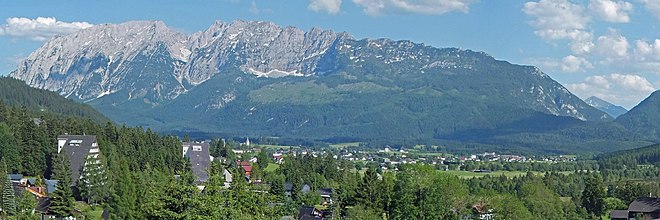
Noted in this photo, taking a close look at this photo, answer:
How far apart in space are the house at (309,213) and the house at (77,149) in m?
19.6

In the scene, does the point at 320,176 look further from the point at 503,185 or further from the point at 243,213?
the point at 243,213

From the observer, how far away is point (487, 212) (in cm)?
7150

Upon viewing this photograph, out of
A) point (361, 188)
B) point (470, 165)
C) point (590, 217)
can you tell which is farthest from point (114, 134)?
point (470, 165)

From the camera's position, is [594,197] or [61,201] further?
[594,197]

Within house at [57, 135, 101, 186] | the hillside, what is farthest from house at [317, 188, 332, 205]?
the hillside

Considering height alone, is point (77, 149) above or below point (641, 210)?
above

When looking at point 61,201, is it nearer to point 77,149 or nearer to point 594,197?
point 77,149

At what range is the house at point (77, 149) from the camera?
78.4 meters

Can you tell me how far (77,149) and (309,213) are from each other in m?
24.3

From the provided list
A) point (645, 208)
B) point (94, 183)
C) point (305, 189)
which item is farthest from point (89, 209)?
point (645, 208)

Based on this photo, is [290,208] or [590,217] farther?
[590,217]

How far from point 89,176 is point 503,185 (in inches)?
2209

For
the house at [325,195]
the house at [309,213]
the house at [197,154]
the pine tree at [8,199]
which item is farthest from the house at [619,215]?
the pine tree at [8,199]

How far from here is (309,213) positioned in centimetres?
7400
